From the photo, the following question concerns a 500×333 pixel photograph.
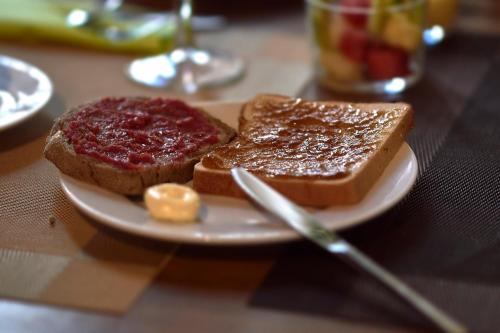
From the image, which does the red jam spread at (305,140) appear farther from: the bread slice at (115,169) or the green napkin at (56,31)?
the green napkin at (56,31)

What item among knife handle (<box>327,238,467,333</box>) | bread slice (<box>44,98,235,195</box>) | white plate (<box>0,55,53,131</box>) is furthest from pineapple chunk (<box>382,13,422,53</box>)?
knife handle (<box>327,238,467,333</box>)

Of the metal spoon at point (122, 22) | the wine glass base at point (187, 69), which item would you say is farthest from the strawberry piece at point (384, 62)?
the metal spoon at point (122, 22)

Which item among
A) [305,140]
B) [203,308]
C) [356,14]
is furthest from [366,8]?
[203,308]

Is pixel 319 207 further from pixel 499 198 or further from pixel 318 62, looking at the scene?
pixel 318 62

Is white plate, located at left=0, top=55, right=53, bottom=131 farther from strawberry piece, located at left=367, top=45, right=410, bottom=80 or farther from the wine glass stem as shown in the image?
strawberry piece, located at left=367, top=45, right=410, bottom=80

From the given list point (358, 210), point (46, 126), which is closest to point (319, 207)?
point (358, 210)

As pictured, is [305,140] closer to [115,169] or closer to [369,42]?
[115,169]

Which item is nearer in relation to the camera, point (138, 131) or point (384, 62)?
point (138, 131)
